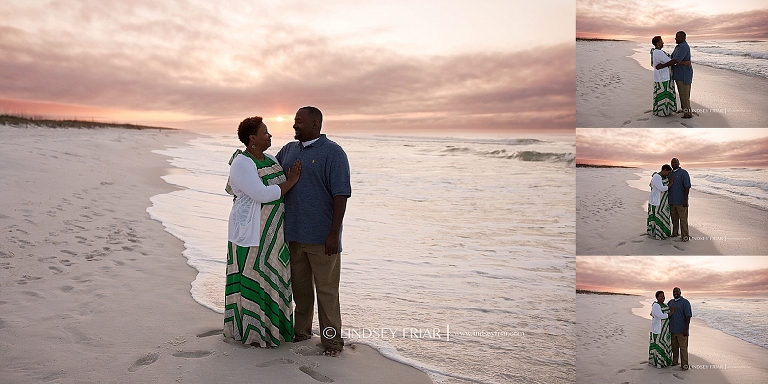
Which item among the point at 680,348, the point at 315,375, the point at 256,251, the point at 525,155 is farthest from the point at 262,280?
the point at 525,155

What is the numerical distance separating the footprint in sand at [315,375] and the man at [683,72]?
2130 millimetres

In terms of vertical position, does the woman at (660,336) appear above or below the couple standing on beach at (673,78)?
below

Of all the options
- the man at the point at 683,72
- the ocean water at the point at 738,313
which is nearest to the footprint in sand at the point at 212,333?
the ocean water at the point at 738,313

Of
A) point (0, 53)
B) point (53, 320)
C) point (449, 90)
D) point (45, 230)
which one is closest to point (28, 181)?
point (45, 230)

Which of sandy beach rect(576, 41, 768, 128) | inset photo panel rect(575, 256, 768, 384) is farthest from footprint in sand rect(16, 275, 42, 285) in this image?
sandy beach rect(576, 41, 768, 128)

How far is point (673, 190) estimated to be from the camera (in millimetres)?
2990

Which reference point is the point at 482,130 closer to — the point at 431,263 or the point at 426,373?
the point at 431,263

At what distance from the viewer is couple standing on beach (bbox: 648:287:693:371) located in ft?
9.89

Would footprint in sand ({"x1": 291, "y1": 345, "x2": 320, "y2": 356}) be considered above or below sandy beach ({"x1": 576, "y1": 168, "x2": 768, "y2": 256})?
below

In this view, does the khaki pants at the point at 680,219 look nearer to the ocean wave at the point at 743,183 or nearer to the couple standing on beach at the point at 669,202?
the couple standing on beach at the point at 669,202

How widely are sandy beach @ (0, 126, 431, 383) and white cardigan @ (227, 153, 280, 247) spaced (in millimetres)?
532

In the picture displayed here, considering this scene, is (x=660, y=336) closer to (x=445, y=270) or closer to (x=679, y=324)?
(x=679, y=324)

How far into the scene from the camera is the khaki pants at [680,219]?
301 cm

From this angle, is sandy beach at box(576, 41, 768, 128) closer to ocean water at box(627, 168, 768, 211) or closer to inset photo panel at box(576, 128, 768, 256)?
inset photo panel at box(576, 128, 768, 256)
